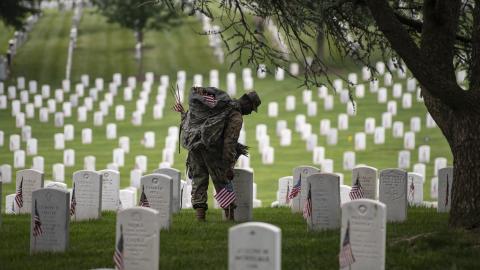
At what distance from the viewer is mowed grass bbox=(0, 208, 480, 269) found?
11125mm

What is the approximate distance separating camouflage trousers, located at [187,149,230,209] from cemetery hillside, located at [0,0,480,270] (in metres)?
0.04

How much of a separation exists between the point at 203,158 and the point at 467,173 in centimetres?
342

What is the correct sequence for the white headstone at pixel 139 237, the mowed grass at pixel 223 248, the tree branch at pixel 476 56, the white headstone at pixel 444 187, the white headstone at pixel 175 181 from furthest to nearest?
the white headstone at pixel 444 187 < the white headstone at pixel 175 181 < the tree branch at pixel 476 56 < the mowed grass at pixel 223 248 < the white headstone at pixel 139 237

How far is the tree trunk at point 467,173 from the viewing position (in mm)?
12078

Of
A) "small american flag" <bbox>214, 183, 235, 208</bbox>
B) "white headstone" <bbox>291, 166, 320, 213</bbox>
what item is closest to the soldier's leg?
"small american flag" <bbox>214, 183, 235, 208</bbox>

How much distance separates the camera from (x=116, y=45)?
54.4 metres

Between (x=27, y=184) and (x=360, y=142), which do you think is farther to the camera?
(x=360, y=142)

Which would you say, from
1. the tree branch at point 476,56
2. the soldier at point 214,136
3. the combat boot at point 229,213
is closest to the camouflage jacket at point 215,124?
the soldier at point 214,136

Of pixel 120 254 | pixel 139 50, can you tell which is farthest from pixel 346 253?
pixel 139 50

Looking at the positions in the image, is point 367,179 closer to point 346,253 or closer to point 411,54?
point 411,54

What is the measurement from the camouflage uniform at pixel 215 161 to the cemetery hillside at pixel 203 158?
0.04 m

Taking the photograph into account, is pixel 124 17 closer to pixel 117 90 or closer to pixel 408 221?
pixel 117 90

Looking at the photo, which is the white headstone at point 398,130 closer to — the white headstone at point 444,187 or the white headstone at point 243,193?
the white headstone at point 444,187

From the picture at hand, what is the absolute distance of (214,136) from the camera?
13.8 meters
